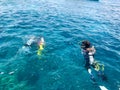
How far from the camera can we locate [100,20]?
94.3 ft

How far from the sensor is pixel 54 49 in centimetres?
1734

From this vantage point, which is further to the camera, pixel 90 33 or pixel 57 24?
pixel 57 24

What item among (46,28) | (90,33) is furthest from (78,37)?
(46,28)

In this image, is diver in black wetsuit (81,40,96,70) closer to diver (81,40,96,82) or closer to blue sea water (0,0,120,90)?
diver (81,40,96,82)

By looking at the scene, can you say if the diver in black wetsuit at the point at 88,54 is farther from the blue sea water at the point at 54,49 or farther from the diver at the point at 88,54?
the blue sea water at the point at 54,49

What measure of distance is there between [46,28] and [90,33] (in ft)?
17.3

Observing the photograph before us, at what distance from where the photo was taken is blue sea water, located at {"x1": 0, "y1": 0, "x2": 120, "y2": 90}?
42.8 ft

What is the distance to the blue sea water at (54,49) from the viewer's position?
514 inches

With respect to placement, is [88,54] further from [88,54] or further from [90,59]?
[90,59]

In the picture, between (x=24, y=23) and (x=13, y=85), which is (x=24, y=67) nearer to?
(x=13, y=85)

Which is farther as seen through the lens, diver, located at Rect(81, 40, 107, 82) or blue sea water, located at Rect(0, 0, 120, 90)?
diver, located at Rect(81, 40, 107, 82)

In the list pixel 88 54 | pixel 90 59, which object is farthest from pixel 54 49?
pixel 90 59

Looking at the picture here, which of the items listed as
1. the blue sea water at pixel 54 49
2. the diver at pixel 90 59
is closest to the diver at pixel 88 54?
the diver at pixel 90 59

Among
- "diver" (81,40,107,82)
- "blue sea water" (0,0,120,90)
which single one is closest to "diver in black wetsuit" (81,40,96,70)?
"diver" (81,40,107,82)
